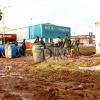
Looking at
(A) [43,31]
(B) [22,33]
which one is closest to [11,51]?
(A) [43,31]

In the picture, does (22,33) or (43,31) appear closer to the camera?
(43,31)

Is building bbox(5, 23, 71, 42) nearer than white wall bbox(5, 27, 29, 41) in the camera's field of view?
Yes

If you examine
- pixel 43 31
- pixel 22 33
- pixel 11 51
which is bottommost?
pixel 11 51

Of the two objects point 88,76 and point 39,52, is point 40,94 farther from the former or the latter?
point 39,52

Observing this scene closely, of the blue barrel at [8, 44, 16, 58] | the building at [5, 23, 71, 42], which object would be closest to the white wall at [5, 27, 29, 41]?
the building at [5, 23, 71, 42]

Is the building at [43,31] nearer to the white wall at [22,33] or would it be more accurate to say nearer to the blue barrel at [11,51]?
the white wall at [22,33]

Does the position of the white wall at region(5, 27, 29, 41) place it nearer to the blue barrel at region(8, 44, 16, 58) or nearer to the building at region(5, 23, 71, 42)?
the building at region(5, 23, 71, 42)

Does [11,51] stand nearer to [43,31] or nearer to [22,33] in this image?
[43,31]

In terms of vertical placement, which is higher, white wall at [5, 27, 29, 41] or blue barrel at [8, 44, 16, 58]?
white wall at [5, 27, 29, 41]

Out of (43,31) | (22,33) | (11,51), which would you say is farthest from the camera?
(22,33)

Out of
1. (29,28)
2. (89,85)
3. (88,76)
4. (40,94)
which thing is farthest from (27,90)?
(29,28)

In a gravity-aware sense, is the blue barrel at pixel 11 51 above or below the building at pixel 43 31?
below

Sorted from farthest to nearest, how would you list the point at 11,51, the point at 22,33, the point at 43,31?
the point at 22,33
the point at 43,31
the point at 11,51

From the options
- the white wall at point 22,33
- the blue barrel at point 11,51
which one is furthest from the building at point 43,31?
the blue barrel at point 11,51
